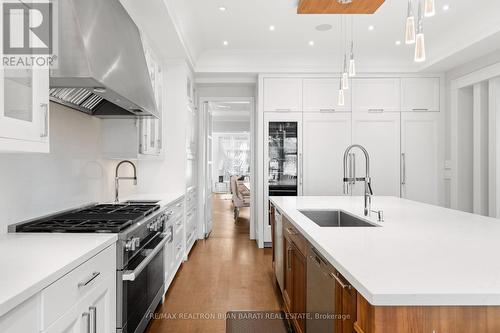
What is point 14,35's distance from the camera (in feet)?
3.93

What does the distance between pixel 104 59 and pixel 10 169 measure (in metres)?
0.77

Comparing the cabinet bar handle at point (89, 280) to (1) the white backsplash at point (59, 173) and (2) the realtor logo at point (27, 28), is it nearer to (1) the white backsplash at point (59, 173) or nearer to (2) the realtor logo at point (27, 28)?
(1) the white backsplash at point (59, 173)

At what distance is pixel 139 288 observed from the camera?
79.7 inches

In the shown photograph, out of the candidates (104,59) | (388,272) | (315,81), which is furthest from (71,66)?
(315,81)

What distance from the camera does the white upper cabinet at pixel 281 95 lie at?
4742 mm

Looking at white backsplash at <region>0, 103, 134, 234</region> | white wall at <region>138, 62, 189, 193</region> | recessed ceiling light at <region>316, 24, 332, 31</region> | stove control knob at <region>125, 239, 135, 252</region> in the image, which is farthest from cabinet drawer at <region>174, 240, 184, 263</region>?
recessed ceiling light at <region>316, 24, 332, 31</region>

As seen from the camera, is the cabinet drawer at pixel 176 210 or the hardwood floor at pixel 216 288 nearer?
the hardwood floor at pixel 216 288

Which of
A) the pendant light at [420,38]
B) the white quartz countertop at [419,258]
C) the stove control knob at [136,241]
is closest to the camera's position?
the white quartz countertop at [419,258]

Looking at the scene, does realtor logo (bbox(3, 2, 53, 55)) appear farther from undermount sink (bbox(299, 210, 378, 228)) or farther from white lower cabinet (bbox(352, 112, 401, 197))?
white lower cabinet (bbox(352, 112, 401, 197))

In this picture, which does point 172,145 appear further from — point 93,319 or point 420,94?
point 420,94

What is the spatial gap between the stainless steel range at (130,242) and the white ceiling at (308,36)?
72.2 inches

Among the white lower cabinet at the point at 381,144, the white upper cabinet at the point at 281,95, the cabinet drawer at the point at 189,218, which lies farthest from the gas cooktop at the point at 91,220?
the white lower cabinet at the point at 381,144

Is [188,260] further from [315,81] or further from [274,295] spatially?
[315,81]

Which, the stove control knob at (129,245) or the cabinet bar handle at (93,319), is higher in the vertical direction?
the stove control knob at (129,245)
